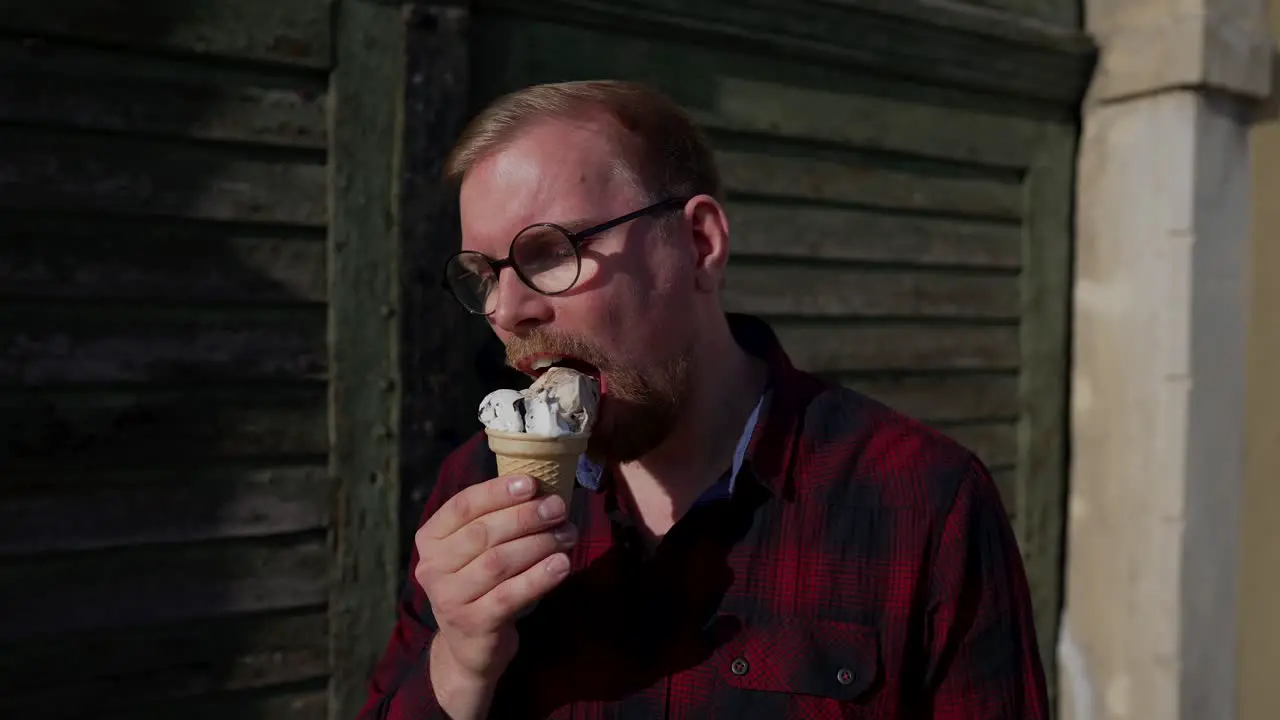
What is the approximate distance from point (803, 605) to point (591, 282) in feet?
2.23

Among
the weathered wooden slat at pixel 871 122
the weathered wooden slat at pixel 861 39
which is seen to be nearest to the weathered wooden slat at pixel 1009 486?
the weathered wooden slat at pixel 871 122

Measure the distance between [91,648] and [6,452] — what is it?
1.90 ft

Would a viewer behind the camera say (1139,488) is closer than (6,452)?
No

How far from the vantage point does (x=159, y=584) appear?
2.80 m

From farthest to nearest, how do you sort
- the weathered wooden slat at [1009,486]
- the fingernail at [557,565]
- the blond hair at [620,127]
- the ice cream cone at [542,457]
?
the weathered wooden slat at [1009,486] → the blond hair at [620,127] → the ice cream cone at [542,457] → the fingernail at [557,565]

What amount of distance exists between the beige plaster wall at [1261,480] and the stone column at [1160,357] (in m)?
0.12

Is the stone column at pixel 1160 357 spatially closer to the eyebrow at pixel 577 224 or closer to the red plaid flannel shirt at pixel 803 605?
the red plaid flannel shirt at pixel 803 605

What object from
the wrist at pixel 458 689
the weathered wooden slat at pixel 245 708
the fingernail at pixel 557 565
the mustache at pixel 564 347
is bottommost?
the weathered wooden slat at pixel 245 708

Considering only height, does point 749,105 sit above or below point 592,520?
above

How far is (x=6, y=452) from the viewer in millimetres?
2578

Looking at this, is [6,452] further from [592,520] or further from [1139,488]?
[1139,488]

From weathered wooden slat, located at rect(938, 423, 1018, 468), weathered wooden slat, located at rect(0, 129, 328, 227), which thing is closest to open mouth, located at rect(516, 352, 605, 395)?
weathered wooden slat, located at rect(0, 129, 328, 227)

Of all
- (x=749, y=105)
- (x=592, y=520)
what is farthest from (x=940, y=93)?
(x=592, y=520)

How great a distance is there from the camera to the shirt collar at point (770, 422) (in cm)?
185
